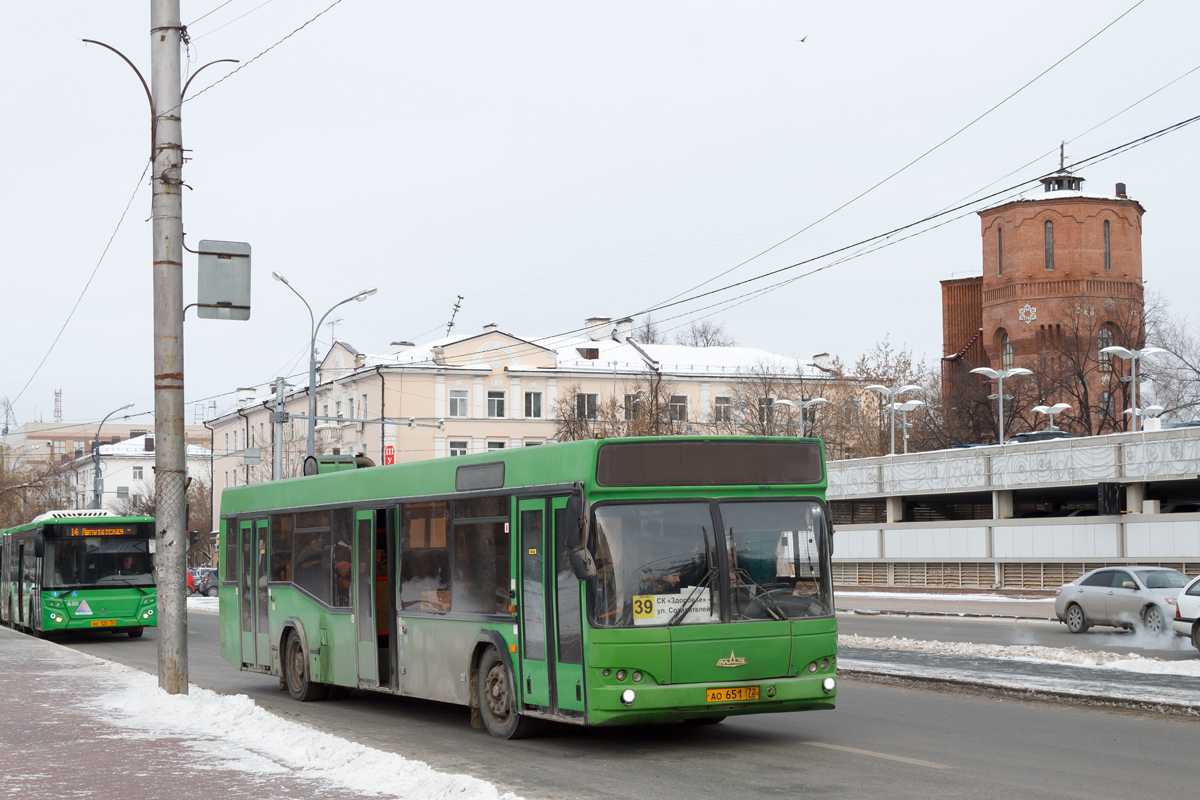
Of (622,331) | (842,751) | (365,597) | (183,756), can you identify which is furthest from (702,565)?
(622,331)

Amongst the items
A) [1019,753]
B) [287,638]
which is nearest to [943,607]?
[287,638]

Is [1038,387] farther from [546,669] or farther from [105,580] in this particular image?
[546,669]

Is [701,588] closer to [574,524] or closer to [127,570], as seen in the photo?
[574,524]

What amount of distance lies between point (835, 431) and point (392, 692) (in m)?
58.7

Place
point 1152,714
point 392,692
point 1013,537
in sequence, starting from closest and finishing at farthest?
point 1152,714 → point 392,692 → point 1013,537

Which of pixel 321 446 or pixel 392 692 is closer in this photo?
pixel 392 692

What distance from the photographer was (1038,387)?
79625mm

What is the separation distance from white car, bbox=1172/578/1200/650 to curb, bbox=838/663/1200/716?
679 cm

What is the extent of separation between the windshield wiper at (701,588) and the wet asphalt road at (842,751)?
3.69 ft

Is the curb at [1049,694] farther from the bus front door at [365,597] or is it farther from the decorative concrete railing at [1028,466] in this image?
the decorative concrete railing at [1028,466]

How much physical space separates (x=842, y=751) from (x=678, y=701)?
151 centimetres

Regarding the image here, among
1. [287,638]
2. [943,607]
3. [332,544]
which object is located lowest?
[943,607]

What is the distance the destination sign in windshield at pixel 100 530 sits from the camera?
95.6ft

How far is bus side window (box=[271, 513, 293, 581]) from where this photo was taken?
54.3 ft
